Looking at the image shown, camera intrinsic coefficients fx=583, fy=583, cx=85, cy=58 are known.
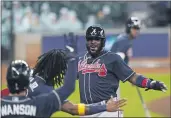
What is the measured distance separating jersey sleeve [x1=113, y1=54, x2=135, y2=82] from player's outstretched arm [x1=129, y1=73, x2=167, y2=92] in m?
0.07

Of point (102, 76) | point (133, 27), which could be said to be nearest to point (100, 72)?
point (102, 76)

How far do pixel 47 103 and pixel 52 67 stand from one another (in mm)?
1183

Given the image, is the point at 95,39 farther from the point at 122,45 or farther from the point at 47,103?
the point at 122,45

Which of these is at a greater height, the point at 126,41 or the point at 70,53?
the point at 70,53

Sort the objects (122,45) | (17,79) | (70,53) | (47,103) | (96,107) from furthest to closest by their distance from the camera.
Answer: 1. (122,45)
2. (70,53)
3. (96,107)
4. (47,103)
5. (17,79)

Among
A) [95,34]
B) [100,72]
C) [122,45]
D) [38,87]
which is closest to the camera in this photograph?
[38,87]

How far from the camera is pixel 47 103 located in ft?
15.9

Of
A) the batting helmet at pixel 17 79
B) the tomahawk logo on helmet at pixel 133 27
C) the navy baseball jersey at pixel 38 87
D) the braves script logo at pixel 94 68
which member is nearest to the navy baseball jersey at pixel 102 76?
the braves script logo at pixel 94 68

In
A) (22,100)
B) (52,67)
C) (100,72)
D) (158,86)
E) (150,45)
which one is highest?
(52,67)

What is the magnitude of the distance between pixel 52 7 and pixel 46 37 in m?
Answer: 1.73

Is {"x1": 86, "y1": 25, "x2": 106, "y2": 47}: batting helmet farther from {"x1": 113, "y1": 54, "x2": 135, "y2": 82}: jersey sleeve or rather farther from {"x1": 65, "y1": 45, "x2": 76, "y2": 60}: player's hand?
Answer: {"x1": 65, "y1": 45, "x2": 76, "y2": 60}: player's hand

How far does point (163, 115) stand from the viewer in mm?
12062

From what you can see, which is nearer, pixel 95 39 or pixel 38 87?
pixel 38 87

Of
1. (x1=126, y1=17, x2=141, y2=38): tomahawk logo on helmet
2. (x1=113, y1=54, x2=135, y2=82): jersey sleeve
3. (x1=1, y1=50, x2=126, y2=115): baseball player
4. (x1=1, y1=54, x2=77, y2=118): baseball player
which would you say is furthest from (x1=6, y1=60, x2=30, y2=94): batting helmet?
(x1=126, y1=17, x2=141, y2=38): tomahawk logo on helmet
